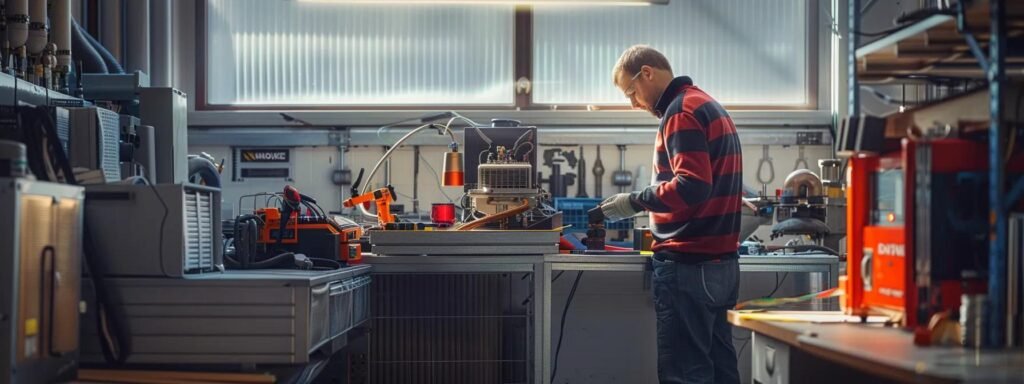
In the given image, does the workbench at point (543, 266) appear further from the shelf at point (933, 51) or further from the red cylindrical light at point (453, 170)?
the shelf at point (933, 51)

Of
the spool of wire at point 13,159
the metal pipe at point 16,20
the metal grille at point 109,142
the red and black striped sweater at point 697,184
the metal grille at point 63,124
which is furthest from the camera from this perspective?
the metal pipe at point 16,20

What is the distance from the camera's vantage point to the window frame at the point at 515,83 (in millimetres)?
4828

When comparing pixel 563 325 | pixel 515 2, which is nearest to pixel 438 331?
pixel 563 325

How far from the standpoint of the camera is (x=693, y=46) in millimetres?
4914

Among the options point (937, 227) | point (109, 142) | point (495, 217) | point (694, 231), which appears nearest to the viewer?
point (937, 227)

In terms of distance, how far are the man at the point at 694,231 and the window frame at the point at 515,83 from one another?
1.89m

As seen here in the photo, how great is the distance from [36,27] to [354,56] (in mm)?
1841

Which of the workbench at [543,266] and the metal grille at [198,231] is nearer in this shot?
the metal grille at [198,231]

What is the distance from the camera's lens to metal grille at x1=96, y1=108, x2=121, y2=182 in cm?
271

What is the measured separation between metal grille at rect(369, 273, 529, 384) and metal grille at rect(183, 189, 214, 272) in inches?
51.6

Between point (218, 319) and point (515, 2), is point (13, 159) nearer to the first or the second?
point (218, 319)

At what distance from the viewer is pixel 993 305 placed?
163cm

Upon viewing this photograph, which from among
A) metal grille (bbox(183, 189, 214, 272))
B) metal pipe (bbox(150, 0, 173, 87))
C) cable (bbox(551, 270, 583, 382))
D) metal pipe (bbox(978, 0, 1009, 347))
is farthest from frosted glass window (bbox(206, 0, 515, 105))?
metal pipe (bbox(978, 0, 1009, 347))

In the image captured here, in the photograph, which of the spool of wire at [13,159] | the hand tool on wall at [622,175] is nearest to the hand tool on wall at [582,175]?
the hand tool on wall at [622,175]
